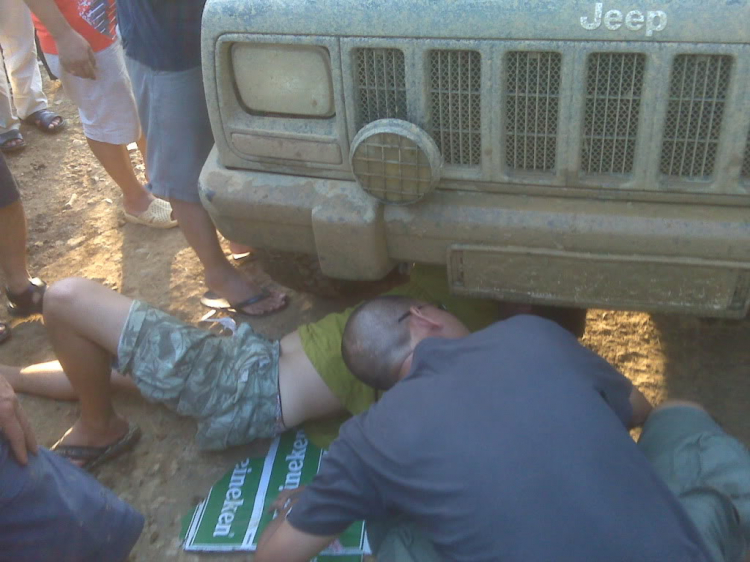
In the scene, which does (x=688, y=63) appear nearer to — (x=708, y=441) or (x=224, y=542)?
(x=708, y=441)

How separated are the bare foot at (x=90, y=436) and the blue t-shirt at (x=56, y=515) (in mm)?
490

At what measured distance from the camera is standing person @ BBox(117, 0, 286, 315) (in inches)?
115

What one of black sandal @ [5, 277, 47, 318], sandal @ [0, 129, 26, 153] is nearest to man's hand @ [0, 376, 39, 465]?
black sandal @ [5, 277, 47, 318]

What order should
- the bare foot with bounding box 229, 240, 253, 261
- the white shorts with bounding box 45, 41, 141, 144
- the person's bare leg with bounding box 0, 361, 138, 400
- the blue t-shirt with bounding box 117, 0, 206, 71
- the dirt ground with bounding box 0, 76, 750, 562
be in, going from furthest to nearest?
the bare foot with bounding box 229, 240, 253, 261, the white shorts with bounding box 45, 41, 141, 144, the person's bare leg with bounding box 0, 361, 138, 400, the blue t-shirt with bounding box 117, 0, 206, 71, the dirt ground with bounding box 0, 76, 750, 562

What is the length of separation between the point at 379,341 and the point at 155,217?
8.00 feet

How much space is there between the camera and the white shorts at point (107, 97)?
3805mm

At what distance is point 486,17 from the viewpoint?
2.04m

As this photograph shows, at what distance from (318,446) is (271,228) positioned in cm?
82

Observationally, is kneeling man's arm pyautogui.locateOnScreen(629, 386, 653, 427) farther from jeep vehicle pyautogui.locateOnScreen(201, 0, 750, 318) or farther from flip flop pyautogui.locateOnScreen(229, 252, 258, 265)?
flip flop pyautogui.locateOnScreen(229, 252, 258, 265)

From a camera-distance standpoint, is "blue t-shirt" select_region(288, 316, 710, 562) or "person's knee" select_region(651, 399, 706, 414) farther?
"person's knee" select_region(651, 399, 706, 414)

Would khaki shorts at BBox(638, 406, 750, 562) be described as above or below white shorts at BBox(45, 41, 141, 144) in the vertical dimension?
below

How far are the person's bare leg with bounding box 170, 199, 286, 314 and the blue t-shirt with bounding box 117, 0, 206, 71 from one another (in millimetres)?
582

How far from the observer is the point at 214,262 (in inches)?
134

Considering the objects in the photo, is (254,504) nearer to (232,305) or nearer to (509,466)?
(232,305)
